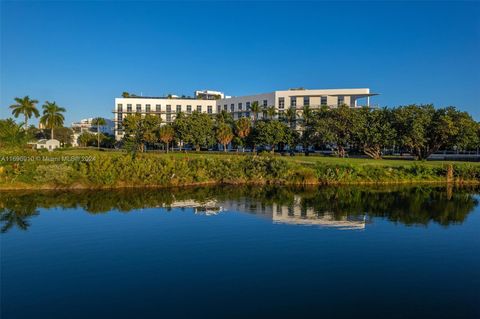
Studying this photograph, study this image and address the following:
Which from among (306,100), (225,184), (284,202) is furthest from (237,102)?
(284,202)

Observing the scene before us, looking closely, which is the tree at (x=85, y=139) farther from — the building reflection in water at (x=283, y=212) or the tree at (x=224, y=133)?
the building reflection in water at (x=283, y=212)

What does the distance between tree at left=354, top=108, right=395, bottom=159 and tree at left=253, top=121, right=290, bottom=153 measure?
51.2 feet

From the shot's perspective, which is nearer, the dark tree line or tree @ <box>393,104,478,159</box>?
tree @ <box>393,104,478,159</box>

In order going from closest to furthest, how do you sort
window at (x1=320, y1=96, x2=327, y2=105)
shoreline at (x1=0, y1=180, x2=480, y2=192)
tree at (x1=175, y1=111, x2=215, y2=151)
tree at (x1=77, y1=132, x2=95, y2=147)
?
shoreline at (x1=0, y1=180, x2=480, y2=192), tree at (x1=175, y1=111, x2=215, y2=151), window at (x1=320, y1=96, x2=327, y2=105), tree at (x1=77, y1=132, x2=95, y2=147)

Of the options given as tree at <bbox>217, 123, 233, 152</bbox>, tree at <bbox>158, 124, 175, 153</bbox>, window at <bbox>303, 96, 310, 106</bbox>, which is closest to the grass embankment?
tree at <bbox>217, 123, 233, 152</bbox>

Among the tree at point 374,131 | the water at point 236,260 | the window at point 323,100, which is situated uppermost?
the window at point 323,100

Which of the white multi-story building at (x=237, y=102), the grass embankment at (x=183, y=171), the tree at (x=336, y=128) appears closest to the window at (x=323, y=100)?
the white multi-story building at (x=237, y=102)

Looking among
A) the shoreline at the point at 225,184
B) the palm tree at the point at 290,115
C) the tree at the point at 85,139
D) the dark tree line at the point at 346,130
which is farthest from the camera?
the tree at the point at 85,139

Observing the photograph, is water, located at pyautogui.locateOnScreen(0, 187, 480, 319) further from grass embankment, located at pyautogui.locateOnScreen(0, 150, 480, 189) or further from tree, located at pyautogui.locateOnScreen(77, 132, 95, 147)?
tree, located at pyautogui.locateOnScreen(77, 132, 95, 147)

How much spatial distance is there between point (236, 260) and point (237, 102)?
3882 inches

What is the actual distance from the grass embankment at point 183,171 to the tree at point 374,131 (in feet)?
65.7

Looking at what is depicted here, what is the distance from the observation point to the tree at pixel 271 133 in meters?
83.3

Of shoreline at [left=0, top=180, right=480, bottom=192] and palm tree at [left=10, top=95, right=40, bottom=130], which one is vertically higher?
palm tree at [left=10, top=95, right=40, bottom=130]

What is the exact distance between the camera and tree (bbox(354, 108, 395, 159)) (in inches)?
2785
